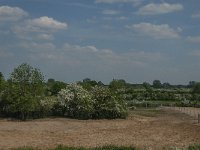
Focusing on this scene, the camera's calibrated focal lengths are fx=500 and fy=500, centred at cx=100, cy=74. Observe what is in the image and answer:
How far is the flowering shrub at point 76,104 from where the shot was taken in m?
47.0

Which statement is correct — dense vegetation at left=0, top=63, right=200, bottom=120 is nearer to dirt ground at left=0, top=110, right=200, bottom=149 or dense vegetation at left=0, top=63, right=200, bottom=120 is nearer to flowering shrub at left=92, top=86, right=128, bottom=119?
flowering shrub at left=92, top=86, right=128, bottom=119

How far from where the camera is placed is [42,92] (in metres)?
47.6

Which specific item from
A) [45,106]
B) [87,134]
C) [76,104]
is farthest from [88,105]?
[87,134]

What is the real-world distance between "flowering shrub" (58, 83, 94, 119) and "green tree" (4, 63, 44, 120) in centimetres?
228

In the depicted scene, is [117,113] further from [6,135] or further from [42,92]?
[6,135]

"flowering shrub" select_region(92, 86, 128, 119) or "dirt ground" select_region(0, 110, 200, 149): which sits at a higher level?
"flowering shrub" select_region(92, 86, 128, 119)

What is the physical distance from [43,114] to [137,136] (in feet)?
53.3

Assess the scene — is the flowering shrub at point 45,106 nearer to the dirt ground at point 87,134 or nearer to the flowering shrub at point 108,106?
the dirt ground at point 87,134

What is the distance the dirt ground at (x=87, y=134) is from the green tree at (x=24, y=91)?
2.23 meters

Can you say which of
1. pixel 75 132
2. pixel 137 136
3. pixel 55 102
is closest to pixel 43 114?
pixel 55 102

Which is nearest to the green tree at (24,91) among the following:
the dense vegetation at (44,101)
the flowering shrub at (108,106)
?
the dense vegetation at (44,101)

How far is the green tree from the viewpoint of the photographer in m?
44.8

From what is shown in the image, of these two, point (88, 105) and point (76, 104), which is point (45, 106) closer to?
point (76, 104)

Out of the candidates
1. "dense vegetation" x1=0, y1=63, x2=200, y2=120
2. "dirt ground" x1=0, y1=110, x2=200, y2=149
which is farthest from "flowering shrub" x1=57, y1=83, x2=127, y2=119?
"dirt ground" x1=0, y1=110, x2=200, y2=149
